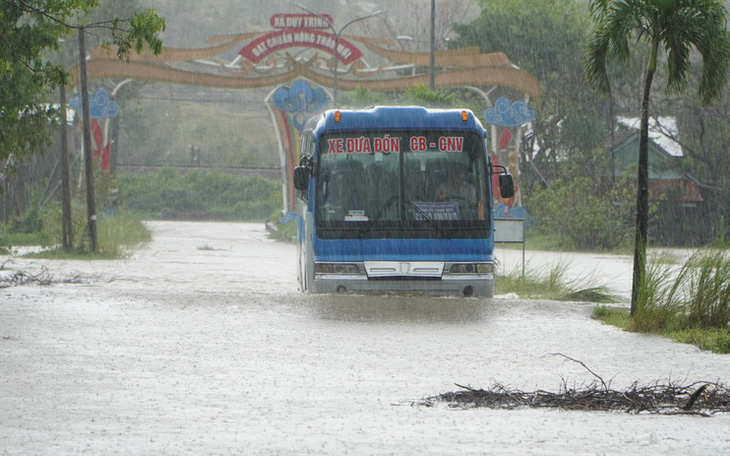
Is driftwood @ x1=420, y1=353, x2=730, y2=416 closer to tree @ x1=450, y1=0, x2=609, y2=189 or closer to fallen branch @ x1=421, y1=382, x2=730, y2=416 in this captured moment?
fallen branch @ x1=421, y1=382, x2=730, y2=416

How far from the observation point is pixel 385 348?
1134 centimetres

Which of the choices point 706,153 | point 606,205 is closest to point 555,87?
point 706,153

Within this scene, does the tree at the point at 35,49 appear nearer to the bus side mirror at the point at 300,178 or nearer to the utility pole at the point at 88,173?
the bus side mirror at the point at 300,178

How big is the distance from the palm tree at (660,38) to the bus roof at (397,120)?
2194mm

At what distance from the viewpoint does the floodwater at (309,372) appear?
6898mm

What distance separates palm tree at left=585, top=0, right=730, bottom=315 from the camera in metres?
13.6

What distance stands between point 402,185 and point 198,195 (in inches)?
2303

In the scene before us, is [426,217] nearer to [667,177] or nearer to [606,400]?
[606,400]

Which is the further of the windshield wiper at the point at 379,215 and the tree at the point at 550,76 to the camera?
the tree at the point at 550,76

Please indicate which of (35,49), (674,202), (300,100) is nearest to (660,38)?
(35,49)

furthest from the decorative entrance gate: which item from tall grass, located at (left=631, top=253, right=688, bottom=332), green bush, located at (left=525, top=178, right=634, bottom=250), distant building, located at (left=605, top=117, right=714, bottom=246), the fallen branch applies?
the fallen branch

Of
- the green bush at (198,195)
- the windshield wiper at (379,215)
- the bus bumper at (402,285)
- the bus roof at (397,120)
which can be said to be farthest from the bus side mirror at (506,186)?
the green bush at (198,195)

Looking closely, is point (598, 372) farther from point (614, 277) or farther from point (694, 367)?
point (614, 277)

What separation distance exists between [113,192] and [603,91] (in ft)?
99.8
